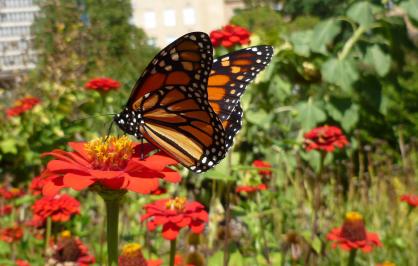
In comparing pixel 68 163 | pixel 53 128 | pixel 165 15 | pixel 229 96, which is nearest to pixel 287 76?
pixel 53 128

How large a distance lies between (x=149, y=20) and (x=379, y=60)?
3806 centimetres

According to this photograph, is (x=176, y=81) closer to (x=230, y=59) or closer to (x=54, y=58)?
(x=230, y=59)

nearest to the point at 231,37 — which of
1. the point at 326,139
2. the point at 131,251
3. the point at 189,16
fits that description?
the point at 326,139

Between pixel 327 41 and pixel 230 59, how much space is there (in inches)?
88.7

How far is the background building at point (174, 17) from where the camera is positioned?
3997 centimetres

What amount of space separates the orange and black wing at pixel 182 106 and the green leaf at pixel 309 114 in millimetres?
2199

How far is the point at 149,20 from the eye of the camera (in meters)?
40.4

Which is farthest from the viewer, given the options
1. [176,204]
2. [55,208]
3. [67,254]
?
[55,208]

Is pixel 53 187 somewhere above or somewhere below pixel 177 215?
above

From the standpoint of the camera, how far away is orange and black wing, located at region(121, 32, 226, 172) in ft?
4.07

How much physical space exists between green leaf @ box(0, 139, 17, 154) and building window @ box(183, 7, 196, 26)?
36.6 metres

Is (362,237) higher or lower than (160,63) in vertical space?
lower

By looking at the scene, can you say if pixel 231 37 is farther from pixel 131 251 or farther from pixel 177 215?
pixel 131 251

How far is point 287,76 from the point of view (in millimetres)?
3938
